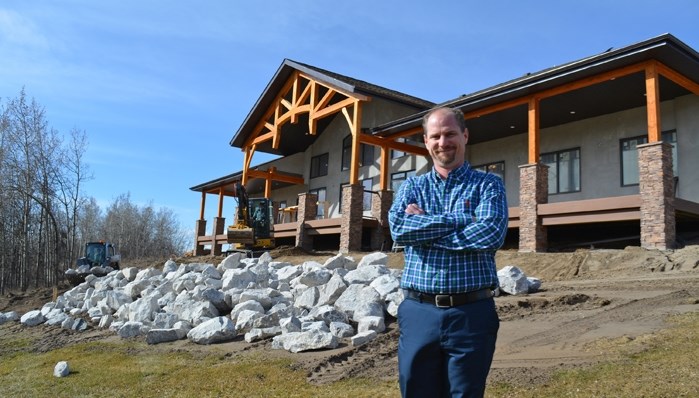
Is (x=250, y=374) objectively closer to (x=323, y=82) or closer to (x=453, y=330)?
(x=453, y=330)

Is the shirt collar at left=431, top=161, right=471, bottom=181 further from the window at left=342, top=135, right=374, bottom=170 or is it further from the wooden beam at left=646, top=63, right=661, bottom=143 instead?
the window at left=342, top=135, right=374, bottom=170

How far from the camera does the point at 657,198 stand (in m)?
11.4

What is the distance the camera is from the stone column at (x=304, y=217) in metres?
21.6

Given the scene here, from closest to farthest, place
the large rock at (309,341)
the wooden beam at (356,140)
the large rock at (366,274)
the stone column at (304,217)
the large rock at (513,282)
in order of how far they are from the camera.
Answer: the large rock at (309,341)
the large rock at (513,282)
the large rock at (366,274)
the wooden beam at (356,140)
the stone column at (304,217)

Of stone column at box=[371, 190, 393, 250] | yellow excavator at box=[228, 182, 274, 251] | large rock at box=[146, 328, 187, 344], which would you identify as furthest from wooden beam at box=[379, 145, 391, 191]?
large rock at box=[146, 328, 187, 344]

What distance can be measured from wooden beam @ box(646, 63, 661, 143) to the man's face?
11.0 m

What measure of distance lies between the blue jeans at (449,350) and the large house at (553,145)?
34.8ft

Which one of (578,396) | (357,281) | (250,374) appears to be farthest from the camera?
(357,281)

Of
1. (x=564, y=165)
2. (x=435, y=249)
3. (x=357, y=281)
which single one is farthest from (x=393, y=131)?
(x=435, y=249)

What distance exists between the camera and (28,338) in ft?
37.0

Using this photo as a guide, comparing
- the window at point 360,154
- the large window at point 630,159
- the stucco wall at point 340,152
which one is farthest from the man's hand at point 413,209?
the window at point 360,154

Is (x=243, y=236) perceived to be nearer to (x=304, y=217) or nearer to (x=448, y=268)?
(x=304, y=217)

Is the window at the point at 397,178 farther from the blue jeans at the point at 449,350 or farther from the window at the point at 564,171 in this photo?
the blue jeans at the point at 449,350

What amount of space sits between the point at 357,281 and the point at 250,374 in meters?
A: 3.54
